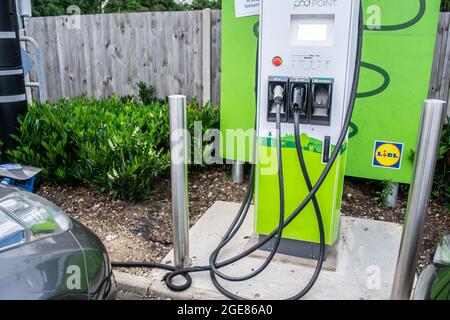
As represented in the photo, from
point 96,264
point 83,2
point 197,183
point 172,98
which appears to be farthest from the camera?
point 83,2

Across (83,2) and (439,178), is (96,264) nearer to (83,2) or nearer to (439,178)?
(439,178)

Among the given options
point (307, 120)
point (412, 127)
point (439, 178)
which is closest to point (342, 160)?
point (307, 120)

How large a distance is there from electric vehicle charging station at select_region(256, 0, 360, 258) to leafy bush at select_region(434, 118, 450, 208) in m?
1.45

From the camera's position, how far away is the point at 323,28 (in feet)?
8.77

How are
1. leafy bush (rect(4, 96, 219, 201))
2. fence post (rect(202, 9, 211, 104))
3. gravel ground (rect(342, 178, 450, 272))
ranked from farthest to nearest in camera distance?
fence post (rect(202, 9, 211, 104)) < leafy bush (rect(4, 96, 219, 201)) < gravel ground (rect(342, 178, 450, 272))

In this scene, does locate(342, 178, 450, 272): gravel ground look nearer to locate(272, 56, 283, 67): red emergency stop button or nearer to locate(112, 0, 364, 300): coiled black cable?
locate(112, 0, 364, 300): coiled black cable

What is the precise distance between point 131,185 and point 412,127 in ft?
8.37

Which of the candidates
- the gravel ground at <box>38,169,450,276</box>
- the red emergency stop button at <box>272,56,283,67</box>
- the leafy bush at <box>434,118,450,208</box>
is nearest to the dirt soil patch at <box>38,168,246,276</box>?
the gravel ground at <box>38,169,450,276</box>

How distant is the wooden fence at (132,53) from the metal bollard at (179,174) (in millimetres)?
3009

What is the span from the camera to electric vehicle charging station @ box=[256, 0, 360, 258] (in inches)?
105

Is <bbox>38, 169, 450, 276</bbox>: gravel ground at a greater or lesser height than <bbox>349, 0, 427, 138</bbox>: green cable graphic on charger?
lesser

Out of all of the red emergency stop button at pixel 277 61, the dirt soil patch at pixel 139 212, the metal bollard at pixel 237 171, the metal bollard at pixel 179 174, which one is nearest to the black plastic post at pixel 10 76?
the dirt soil patch at pixel 139 212

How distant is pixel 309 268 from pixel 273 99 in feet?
4.17

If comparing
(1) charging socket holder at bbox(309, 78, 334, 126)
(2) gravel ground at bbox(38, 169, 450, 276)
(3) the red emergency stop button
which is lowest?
(2) gravel ground at bbox(38, 169, 450, 276)
